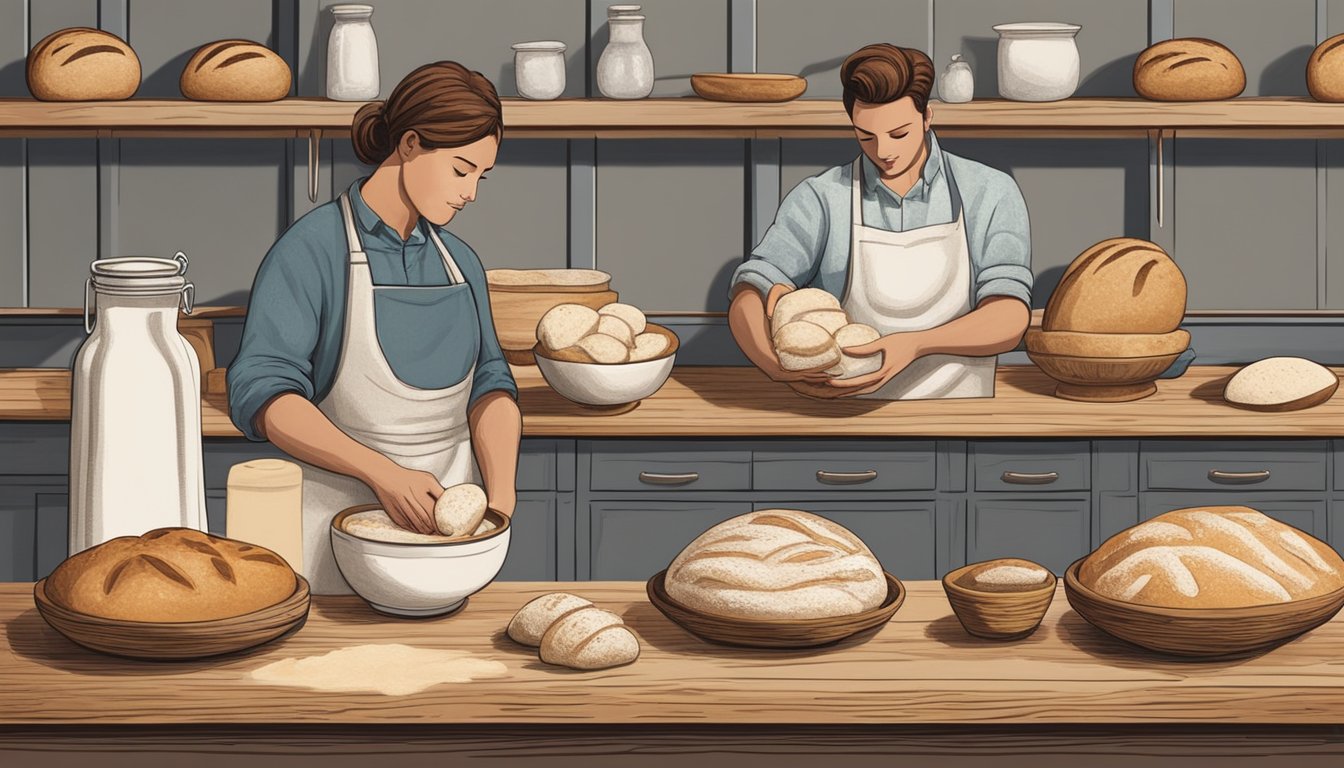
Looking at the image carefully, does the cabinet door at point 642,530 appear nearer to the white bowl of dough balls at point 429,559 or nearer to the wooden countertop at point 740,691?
the white bowl of dough balls at point 429,559

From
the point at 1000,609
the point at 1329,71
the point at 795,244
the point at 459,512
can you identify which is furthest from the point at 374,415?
the point at 1329,71

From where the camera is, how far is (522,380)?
3.96 metres

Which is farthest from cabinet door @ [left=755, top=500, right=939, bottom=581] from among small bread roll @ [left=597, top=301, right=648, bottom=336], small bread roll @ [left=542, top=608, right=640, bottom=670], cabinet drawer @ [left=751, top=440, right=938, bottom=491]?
small bread roll @ [left=542, top=608, right=640, bottom=670]

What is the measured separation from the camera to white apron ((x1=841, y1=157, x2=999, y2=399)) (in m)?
3.76

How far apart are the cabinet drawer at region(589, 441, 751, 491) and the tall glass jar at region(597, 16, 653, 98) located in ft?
3.02

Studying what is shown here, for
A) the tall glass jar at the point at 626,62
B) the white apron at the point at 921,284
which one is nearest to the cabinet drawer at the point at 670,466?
the white apron at the point at 921,284

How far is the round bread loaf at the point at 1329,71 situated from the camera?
3979 millimetres

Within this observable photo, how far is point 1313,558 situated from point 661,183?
2694 mm

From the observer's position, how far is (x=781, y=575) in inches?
68.9

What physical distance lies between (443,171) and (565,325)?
1.26 metres

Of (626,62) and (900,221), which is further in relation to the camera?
(626,62)

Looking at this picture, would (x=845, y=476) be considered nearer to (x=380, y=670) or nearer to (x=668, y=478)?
(x=668, y=478)

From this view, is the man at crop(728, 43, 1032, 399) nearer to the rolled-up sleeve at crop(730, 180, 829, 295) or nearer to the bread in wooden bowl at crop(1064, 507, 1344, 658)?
the rolled-up sleeve at crop(730, 180, 829, 295)

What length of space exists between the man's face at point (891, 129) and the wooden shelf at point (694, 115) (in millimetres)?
301
